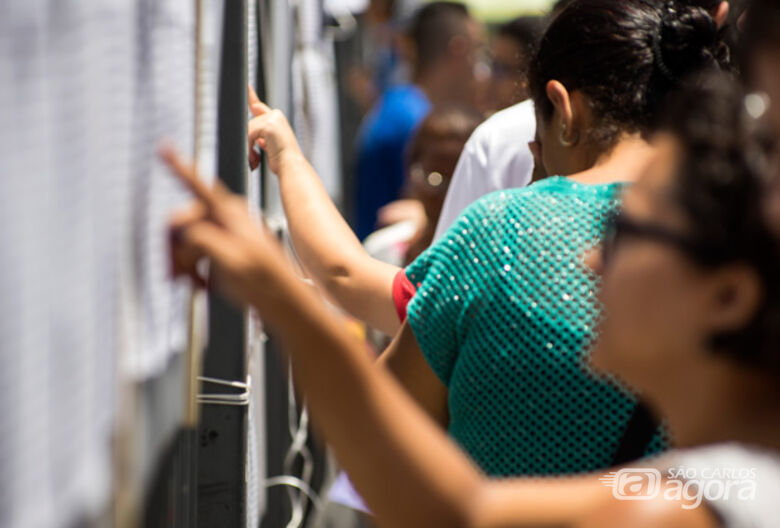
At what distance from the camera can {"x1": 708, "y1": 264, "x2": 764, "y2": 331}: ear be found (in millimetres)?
1122

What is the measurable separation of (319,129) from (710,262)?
3287 mm

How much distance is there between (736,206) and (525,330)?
59 cm

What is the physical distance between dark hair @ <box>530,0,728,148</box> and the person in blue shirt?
3689mm

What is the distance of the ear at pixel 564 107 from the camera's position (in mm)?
1903

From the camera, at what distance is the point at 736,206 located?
1.12 meters

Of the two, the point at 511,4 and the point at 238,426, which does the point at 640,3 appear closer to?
the point at 238,426

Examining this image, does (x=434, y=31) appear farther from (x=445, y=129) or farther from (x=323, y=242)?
(x=323, y=242)

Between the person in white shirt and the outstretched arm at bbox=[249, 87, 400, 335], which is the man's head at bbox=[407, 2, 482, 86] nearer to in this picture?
the person in white shirt

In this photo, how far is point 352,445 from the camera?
1167 millimetres

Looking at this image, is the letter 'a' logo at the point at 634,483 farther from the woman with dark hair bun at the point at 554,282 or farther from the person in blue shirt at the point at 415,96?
the person in blue shirt at the point at 415,96

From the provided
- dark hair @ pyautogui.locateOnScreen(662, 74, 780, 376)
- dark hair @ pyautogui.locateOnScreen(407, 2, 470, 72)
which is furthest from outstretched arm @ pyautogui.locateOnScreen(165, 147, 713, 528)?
dark hair @ pyautogui.locateOnScreen(407, 2, 470, 72)

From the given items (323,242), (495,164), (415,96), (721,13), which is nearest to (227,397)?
(323,242)

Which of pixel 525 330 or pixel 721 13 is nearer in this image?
pixel 525 330

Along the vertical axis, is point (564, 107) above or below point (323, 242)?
above
